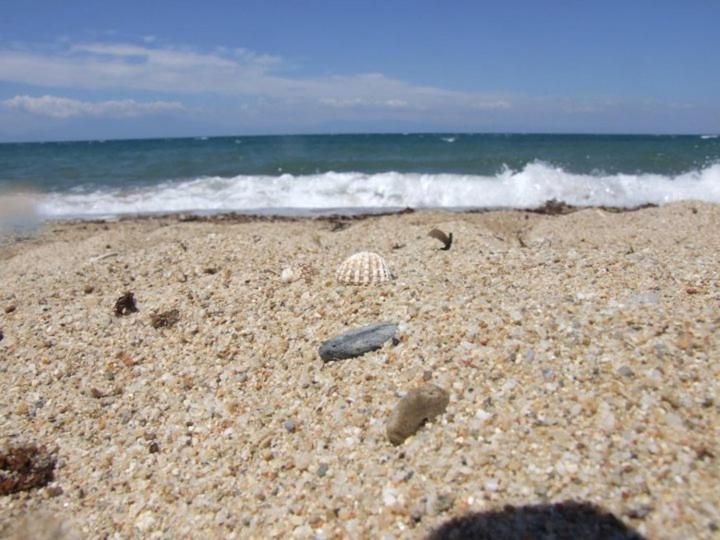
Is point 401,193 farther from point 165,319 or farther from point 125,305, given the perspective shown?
point 165,319

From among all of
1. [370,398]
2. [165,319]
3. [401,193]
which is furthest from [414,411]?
[401,193]

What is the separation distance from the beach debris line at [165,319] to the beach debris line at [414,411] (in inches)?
98.1

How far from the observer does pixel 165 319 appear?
4902 millimetres

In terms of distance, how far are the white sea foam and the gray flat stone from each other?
1201 cm

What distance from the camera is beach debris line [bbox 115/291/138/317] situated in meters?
5.25

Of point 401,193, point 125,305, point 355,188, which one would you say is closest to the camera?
point 125,305

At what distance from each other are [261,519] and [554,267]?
3452mm

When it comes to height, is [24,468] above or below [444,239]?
below

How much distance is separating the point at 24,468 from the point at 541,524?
2916 mm

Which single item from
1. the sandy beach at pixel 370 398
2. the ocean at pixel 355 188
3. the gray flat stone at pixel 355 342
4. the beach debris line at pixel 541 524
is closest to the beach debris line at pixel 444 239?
the sandy beach at pixel 370 398

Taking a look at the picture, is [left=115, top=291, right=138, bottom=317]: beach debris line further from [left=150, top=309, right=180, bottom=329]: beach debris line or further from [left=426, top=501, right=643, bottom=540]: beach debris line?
[left=426, top=501, right=643, bottom=540]: beach debris line

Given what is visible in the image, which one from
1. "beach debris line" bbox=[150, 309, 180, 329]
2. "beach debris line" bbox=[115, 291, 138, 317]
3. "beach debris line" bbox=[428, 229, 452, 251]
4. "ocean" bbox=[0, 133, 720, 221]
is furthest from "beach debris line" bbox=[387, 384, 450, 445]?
"ocean" bbox=[0, 133, 720, 221]

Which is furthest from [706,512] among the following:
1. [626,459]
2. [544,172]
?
[544,172]

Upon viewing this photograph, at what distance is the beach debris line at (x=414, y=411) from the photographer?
3.04m
